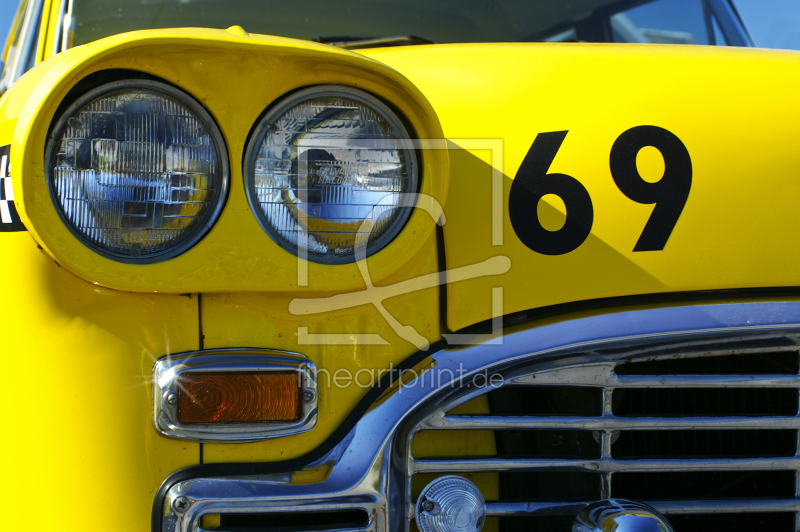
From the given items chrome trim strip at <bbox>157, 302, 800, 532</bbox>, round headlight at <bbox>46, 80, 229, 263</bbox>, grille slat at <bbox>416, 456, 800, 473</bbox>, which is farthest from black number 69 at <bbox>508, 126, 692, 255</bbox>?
round headlight at <bbox>46, 80, 229, 263</bbox>

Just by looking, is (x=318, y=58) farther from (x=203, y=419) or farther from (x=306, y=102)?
(x=203, y=419)

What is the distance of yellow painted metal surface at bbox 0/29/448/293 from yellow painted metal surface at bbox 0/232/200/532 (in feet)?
0.25

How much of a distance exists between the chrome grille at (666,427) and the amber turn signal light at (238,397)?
0.71 ft

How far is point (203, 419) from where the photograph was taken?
0.93 m

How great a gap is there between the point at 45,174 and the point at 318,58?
0.39 metres

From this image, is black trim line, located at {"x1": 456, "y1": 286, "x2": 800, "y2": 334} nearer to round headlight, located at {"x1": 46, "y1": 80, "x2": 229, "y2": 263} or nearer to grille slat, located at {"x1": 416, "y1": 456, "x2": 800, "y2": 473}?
grille slat, located at {"x1": 416, "y1": 456, "x2": 800, "y2": 473}

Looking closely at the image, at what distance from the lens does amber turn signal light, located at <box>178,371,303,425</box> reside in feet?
3.01

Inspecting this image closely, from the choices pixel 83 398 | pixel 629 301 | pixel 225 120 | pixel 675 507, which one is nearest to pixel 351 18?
pixel 225 120

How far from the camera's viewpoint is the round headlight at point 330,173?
35.8 inches

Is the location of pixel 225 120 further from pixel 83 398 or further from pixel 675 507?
pixel 675 507

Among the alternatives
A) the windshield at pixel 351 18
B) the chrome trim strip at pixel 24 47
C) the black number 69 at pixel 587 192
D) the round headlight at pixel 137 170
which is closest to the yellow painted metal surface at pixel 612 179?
the black number 69 at pixel 587 192

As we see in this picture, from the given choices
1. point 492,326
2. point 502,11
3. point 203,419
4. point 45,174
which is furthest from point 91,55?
point 502,11

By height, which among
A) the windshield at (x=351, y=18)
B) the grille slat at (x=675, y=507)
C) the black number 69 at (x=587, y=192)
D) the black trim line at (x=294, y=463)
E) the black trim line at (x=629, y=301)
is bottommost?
the grille slat at (x=675, y=507)

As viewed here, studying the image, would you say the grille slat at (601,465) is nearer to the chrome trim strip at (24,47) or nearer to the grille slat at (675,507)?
the grille slat at (675,507)
